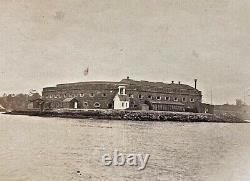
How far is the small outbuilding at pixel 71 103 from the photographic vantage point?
1.62 m

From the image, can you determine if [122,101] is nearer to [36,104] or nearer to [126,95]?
[126,95]

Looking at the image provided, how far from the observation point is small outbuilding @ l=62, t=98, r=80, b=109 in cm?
162

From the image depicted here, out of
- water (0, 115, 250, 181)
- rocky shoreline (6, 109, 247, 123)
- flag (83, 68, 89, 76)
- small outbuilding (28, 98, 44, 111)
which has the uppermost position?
flag (83, 68, 89, 76)

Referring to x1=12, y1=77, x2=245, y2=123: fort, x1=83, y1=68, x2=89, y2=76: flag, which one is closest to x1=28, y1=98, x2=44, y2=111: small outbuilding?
x1=12, y1=77, x2=245, y2=123: fort

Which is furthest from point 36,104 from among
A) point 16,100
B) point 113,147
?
point 113,147

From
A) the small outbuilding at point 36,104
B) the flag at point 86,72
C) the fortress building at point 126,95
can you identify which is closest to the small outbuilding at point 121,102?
the fortress building at point 126,95

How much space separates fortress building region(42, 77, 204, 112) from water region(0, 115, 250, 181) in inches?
2.4

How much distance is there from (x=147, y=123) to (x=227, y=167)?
330 mm

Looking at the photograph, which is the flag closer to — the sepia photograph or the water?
the sepia photograph

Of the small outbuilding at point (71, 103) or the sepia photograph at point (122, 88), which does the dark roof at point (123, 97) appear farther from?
the small outbuilding at point (71, 103)

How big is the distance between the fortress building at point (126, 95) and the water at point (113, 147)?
0.20ft

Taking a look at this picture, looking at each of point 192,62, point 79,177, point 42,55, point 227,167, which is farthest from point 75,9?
point 227,167

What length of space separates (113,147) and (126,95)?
187 millimetres

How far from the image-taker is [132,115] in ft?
5.25
